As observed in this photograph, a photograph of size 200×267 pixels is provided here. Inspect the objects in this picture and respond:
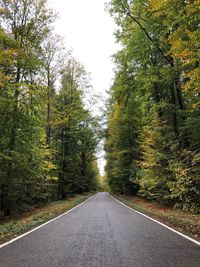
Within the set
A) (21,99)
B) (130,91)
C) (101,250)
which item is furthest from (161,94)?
(101,250)

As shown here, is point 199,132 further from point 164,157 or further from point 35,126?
point 35,126

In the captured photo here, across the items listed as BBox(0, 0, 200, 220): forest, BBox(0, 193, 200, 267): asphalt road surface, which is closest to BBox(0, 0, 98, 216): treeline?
BBox(0, 0, 200, 220): forest

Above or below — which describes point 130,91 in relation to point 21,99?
above

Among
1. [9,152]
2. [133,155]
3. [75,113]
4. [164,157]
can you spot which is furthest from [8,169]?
[133,155]

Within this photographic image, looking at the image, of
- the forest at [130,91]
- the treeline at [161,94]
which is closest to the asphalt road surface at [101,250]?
the forest at [130,91]

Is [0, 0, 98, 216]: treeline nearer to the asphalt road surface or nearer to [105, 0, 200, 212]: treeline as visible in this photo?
[105, 0, 200, 212]: treeline

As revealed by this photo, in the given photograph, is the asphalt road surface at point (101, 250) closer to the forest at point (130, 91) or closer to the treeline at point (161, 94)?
the forest at point (130, 91)

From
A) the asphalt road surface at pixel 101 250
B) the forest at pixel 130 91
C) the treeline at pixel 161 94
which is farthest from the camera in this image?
the treeline at pixel 161 94

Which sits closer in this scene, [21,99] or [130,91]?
→ [21,99]

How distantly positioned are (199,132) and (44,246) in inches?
528

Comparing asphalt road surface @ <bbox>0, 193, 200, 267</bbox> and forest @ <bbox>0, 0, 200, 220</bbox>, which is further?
forest @ <bbox>0, 0, 200, 220</bbox>

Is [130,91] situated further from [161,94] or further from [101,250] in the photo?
[101,250]

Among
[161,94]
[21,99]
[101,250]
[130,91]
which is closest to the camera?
[101,250]

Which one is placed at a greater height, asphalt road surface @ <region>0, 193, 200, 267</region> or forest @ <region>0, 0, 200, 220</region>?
forest @ <region>0, 0, 200, 220</region>
